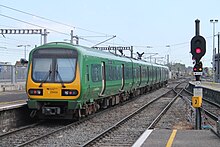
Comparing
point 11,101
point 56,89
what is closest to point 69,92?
point 56,89

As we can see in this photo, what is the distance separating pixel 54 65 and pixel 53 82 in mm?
672

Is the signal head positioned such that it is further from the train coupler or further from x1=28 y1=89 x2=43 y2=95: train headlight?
x1=28 y1=89 x2=43 y2=95: train headlight

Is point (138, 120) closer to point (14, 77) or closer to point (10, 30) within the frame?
point (14, 77)

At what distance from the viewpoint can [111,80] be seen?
21328 millimetres

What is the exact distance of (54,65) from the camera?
15.9 meters

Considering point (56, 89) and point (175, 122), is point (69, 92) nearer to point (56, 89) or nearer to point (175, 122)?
point (56, 89)

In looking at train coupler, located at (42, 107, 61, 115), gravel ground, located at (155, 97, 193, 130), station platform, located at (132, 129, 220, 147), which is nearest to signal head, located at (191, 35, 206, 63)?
gravel ground, located at (155, 97, 193, 130)

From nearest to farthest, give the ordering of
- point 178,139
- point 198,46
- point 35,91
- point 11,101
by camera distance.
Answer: point 178,139 → point 198,46 → point 35,91 → point 11,101

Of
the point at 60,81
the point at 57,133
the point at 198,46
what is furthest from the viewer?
the point at 60,81

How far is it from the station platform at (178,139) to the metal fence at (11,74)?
29.5 m

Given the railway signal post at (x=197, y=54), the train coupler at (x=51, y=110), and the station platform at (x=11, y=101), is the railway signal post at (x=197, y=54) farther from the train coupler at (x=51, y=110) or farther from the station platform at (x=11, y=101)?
the station platform at (x=11, y=101)

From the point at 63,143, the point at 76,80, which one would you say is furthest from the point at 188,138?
the point at 76,80

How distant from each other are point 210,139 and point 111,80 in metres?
10.5

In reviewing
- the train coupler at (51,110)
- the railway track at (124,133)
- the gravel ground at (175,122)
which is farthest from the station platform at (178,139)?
the train coupler at (51,110)
